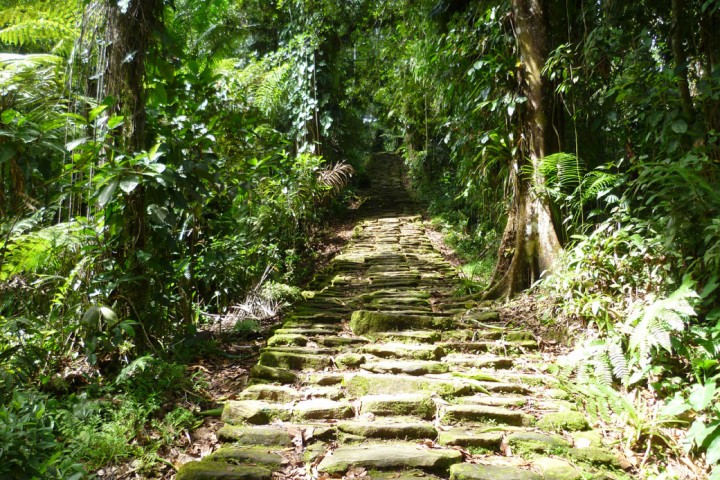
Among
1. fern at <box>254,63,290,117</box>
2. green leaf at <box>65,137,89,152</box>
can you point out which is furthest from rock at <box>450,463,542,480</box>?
fern at <box>254,63,290,117</box>

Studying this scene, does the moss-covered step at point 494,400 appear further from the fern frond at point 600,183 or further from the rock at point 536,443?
the fern frond at point 600,183

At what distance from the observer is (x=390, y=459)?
225 centimetres

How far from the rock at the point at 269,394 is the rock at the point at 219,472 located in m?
0.67

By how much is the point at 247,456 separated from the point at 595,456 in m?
1.78

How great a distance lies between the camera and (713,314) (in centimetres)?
255

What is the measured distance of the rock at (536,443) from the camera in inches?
94.7

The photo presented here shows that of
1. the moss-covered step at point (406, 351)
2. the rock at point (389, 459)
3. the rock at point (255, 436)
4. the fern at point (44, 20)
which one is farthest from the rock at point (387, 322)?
the fern at point (44, 20)

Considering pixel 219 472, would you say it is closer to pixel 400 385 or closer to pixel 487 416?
pixel 400 385

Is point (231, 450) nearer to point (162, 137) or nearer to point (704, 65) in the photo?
point (162, 137)

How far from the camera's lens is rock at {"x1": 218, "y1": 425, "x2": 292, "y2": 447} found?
8.06 feet

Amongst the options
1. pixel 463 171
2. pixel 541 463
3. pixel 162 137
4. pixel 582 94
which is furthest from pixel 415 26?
pixel 541 463

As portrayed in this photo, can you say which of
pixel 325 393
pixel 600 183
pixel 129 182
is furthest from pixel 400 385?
Answer: pixel 600 183

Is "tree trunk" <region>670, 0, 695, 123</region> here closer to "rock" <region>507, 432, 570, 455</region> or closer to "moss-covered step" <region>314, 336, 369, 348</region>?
"rock" <region>507, 432, 570, 455</region>

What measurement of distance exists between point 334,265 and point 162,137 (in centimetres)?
369
